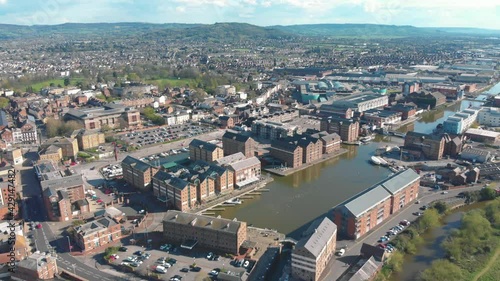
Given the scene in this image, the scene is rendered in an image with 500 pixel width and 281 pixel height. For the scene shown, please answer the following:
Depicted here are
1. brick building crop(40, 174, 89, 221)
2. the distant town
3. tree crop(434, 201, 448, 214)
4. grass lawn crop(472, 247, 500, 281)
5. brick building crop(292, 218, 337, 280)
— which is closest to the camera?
brick building crop(292, 218, 337, 280)

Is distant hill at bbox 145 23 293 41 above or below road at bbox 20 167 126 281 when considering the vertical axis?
above

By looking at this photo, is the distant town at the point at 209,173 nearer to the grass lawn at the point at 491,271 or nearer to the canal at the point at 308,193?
the canal at the point at 308,193

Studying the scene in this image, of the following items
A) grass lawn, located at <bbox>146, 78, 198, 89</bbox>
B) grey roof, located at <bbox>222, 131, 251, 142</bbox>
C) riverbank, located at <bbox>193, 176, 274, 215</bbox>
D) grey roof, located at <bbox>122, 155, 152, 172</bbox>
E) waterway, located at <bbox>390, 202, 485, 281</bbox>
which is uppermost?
grass lawn, located at <bbox>146, 78, 198, 89</bbox>

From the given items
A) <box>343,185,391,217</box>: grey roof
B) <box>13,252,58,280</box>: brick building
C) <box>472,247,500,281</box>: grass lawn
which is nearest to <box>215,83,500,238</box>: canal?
<box>343,185,391,217</box>: grey roof

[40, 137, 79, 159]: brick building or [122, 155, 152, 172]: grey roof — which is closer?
[122, 155, 152, 172]: grey roof

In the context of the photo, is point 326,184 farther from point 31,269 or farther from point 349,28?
point 349,28

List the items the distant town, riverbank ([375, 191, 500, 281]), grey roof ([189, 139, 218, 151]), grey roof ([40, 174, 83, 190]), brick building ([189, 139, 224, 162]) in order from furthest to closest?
grey roof ([189, 139, 218, 151])
brick building ([189, 139, 224, 162])
grey roof ([40, 174, 83, 190])
the distant town
riverbank ([375, 191, 500, 281])

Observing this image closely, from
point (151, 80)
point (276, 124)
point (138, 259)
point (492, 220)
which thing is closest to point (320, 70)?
point (151, 80)

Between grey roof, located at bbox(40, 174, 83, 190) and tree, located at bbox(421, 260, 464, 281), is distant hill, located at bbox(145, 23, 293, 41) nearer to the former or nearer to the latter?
grey roof, located at bbox(40, 174, 83, 190)
